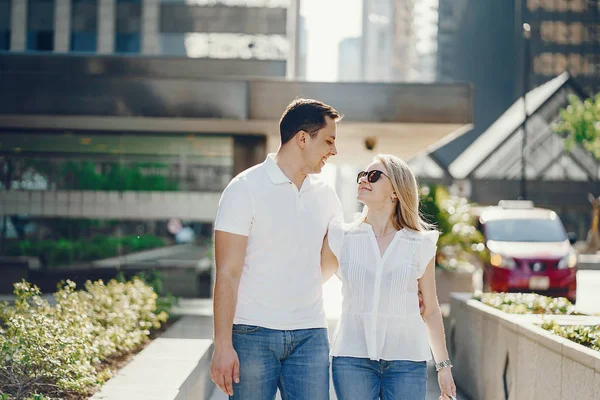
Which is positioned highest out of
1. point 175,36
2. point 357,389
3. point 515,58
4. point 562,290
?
point 515,58

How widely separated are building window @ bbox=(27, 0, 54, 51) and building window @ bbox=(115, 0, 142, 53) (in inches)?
119

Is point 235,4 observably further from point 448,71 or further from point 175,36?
point 448,71

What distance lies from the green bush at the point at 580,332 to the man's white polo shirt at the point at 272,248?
2752 mm

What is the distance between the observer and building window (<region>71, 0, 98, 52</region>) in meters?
41.2

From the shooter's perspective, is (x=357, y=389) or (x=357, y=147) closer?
(x=357, y=389)

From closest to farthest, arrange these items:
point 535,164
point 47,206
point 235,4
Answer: point 47,206, point 235,4, point 535,164

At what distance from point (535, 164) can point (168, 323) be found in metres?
50.8

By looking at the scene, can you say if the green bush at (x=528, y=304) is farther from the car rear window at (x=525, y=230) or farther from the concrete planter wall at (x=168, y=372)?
the car rear window at (x=525, y=230)

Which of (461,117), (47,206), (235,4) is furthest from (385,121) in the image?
(235,4)

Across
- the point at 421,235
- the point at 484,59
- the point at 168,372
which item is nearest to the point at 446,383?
the point at 421,235

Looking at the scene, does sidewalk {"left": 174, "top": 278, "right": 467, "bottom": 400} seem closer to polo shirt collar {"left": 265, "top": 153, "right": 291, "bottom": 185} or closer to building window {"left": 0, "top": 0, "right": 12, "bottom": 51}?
polo shirt collar {"left": 265, "top": 153, "right": 291, "bottom": 185}

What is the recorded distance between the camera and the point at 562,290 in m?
17.1

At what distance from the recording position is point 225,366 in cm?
411

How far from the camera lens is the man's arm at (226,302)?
13.5ft
